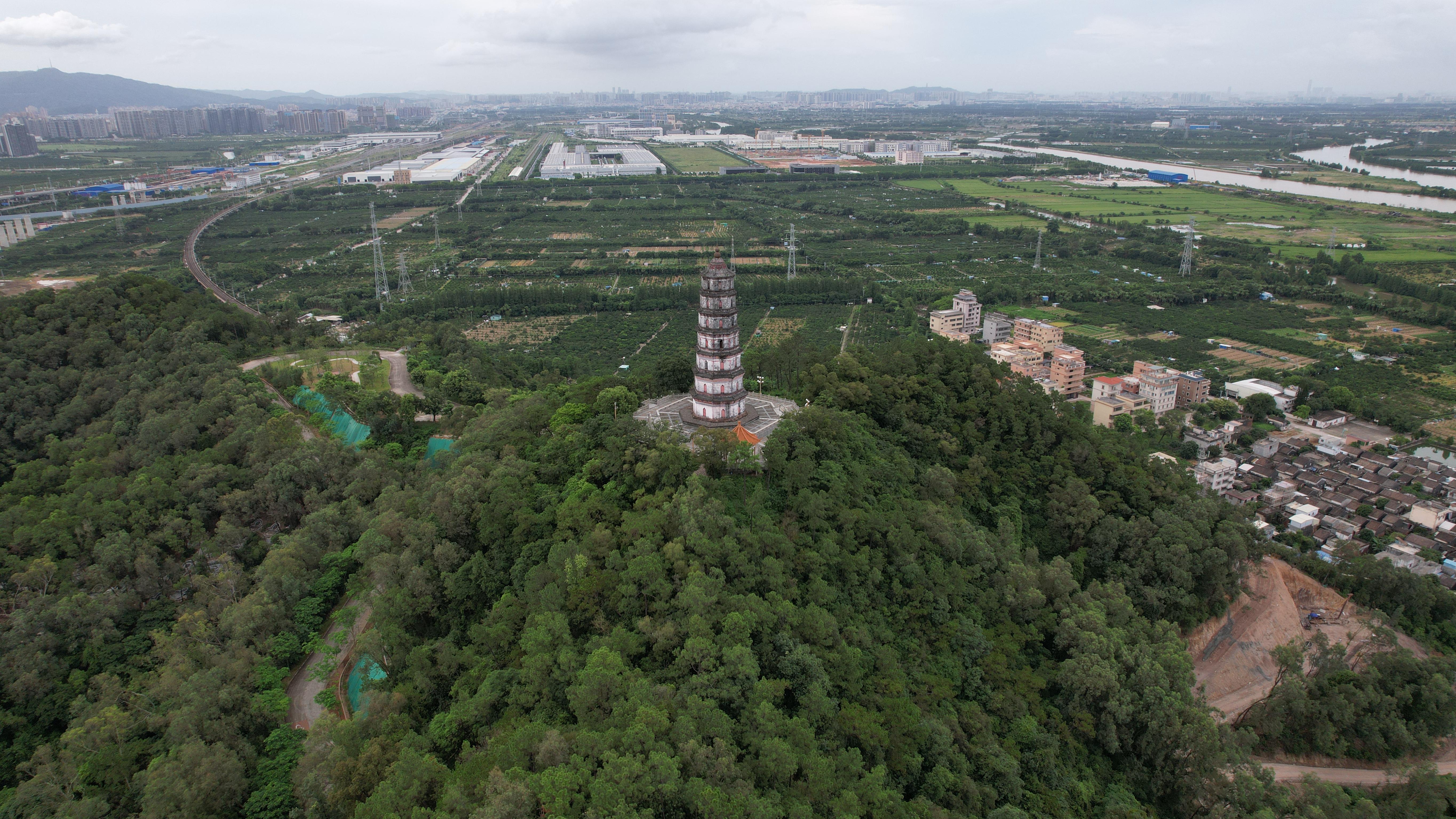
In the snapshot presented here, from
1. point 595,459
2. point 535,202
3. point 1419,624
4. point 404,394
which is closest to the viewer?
point 595,459

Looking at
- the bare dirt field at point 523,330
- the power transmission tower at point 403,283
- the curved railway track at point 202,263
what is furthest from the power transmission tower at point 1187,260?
the curved railway track at point 202,263

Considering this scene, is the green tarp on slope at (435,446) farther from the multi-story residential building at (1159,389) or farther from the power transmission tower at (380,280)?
the multi-story residential building at (1159,389)

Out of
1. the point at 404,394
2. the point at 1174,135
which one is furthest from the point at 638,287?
the point at 1174,135

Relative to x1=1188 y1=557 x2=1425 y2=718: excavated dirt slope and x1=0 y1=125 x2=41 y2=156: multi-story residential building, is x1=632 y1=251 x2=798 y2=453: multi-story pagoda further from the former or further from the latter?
x1=0 y1=125 x2=41 y2=156: multi-story residential building

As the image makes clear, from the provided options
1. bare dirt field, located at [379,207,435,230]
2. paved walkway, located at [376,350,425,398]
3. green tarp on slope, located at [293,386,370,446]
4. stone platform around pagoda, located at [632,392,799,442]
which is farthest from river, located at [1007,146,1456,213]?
green tarp on slope, located at [293,386,370,446]

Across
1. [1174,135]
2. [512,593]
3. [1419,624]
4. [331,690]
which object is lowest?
[1419,624]

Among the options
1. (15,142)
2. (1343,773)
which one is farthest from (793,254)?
(15,142)

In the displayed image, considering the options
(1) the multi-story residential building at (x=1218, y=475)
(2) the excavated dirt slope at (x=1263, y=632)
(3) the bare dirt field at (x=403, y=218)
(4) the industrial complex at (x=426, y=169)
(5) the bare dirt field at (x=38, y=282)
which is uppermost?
(4) the industrial complex at (x=426, y=169)

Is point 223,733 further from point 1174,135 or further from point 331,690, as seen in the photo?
point 1174,135

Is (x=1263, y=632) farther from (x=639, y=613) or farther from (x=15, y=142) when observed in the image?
(x=15, y=142)
